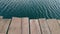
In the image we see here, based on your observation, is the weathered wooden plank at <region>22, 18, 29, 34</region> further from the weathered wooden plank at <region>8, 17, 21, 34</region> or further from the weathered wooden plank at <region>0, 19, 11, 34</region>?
the weathered wooden plank at <region>0, 19, 11, 34</region>

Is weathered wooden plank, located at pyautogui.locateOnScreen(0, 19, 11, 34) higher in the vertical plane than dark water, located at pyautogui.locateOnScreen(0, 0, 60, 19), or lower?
lower

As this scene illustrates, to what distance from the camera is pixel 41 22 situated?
5.20 feet

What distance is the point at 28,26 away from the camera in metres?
1.47

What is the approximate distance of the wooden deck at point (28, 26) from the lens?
1346 mm

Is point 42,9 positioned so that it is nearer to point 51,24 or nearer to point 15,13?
point 15,13

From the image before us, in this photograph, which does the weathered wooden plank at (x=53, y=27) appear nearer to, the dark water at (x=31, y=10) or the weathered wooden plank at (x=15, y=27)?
the weathered wooden plank at (x=15, y=27)

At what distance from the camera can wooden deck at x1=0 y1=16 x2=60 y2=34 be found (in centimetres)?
135

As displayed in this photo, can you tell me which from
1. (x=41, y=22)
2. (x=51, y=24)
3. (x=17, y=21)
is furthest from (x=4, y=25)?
(x=51, y=24)

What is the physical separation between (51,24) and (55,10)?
41.7 inches

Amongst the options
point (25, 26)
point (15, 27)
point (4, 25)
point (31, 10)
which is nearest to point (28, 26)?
point (25, 26)

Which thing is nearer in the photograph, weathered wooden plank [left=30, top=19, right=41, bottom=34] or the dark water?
weathered wooden plank [left=30, top=19, right=41, bottom=34]

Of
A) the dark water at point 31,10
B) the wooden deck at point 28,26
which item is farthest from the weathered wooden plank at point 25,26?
the dark water at point 31,10

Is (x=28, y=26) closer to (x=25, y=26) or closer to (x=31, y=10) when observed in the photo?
(x=25, y=26)

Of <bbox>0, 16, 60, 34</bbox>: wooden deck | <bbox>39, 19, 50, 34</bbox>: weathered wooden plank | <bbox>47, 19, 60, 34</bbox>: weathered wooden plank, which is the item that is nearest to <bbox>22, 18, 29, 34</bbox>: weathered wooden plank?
<bbox>0, 16, 60, 34</bbox>: wooden deck
